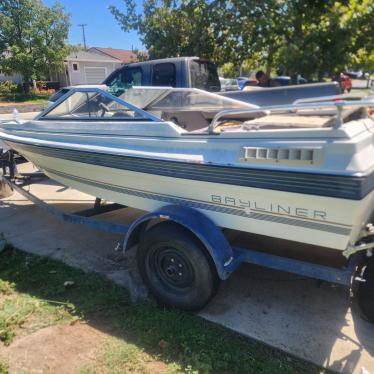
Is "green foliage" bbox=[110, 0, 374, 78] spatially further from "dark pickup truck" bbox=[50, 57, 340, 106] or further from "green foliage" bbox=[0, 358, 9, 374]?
"green foliage" bbox=[0, 358, 9, 374]

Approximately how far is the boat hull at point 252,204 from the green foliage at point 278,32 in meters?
2.97

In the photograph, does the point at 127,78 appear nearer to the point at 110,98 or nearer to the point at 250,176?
the point at 110,98

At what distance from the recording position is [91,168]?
12.1 feet

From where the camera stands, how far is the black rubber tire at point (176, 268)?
286 centimetres

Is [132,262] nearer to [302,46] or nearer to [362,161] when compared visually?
[362,161]

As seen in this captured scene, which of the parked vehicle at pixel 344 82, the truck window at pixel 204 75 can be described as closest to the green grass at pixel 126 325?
the truck window at pixel 204 75

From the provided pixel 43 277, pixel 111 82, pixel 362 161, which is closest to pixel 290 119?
pixel 362 161

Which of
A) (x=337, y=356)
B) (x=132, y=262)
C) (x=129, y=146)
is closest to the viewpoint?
(x=337, y=356)

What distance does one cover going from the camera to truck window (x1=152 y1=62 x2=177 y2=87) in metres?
6.69

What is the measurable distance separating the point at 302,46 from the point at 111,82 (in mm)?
3865

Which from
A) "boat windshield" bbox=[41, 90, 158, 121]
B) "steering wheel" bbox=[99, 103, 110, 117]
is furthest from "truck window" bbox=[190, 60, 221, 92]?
"steering wheel" bbox=[99, 103, 110, 117]

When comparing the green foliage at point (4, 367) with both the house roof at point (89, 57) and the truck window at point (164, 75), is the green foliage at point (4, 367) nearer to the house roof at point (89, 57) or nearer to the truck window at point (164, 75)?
the truck window at point (164, 75)

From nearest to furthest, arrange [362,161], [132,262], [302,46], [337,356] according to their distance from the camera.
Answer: [362,161], [337,356], [132,262], [302,46]

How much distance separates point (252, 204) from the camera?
263 centimetres
